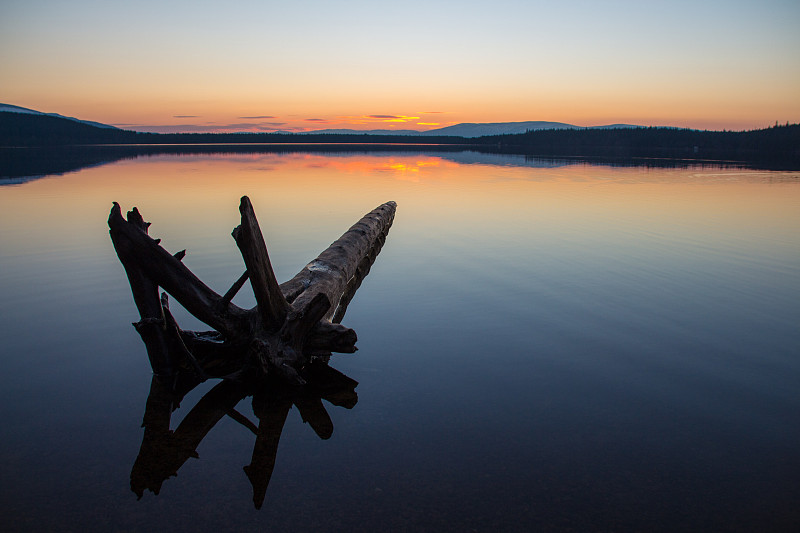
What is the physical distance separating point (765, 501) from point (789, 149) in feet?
389

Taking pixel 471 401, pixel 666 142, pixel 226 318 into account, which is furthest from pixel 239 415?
pixel 666 142

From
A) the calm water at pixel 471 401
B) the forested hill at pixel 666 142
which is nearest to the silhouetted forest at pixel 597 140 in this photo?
the forested hill at pixel 666 142

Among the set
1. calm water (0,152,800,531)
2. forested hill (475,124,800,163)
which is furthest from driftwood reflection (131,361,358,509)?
forested hill (475,124,800,163)

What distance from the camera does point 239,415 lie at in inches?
192

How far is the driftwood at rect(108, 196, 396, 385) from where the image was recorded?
513cm

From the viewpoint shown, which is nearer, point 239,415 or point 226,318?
point 239,415

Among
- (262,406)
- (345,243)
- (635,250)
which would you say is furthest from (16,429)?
(635,250)

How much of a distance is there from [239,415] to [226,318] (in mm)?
1128

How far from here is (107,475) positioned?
3.93 m

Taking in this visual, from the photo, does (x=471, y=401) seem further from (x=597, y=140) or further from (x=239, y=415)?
(x=597, y=140)

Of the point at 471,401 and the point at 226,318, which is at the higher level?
the point at 226,318

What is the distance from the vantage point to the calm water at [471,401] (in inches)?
142

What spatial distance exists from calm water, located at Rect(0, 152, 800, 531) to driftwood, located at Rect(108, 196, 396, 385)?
0.46 meters

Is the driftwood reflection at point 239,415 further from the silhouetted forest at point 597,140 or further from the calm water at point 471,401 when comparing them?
the silhouetted forest at point 597,140
